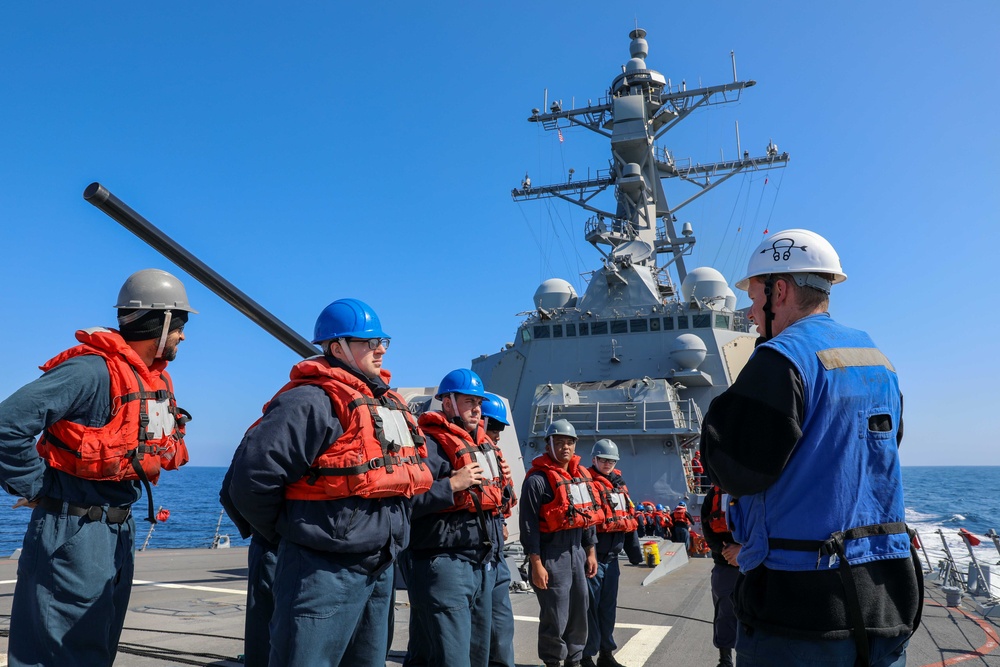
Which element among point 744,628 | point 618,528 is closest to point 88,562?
point 744,628

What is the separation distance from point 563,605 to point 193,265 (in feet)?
10.4

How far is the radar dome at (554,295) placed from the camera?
22125 millimetres

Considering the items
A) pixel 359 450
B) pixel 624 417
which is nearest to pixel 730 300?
pixel 624 417

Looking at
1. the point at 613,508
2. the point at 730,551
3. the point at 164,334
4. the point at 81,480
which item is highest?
the point at 164,334

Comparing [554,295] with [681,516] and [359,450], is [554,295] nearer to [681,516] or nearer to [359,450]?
[681,516]

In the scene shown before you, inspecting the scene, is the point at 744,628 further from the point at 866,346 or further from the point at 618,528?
the point at 618,528

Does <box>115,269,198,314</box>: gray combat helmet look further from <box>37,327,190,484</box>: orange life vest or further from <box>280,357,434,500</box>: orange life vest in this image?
<box>280,357,434,500</box>: orange life vest

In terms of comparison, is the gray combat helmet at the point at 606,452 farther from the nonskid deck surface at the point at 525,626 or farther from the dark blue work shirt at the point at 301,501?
the dark blue work shirt at the point at 301,501

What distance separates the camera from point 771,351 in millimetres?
1895

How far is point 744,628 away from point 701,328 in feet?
58.1

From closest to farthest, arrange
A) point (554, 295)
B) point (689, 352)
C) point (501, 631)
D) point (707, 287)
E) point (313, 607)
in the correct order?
point (313, 607), point (501, 631), point (689, 352), point (707, 287), point (554, 295)

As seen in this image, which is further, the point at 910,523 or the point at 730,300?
the point at 910,523

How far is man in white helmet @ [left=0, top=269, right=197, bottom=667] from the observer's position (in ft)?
8.49

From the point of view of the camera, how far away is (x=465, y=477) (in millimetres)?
3521
